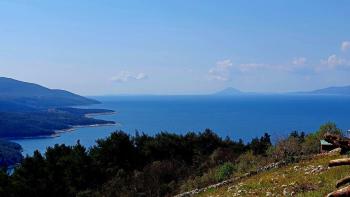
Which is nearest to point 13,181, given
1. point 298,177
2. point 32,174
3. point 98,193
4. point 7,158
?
point 32,174

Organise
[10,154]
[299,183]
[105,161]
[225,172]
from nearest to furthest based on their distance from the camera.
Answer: [299,183] → [225,172] → [105,161] → [10,154]

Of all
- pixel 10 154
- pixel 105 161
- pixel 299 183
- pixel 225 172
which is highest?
pixel 299 183

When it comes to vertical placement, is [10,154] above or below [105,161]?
below

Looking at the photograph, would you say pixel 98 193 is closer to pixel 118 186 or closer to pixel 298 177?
pixel 118 186

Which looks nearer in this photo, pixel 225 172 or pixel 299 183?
pixel 299 183

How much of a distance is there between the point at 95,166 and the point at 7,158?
13394 cm

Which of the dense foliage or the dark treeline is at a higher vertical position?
the dark treeline

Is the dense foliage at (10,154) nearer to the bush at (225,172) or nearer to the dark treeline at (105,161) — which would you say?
the dark treeline at (105,161)

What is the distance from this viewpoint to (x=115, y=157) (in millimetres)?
50062

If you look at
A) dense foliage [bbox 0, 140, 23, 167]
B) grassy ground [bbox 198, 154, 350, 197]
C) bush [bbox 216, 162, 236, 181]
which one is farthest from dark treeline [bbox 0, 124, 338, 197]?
dense foliage [bbox 0, 140, 23, 167]

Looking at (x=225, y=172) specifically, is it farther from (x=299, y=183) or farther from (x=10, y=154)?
(x=10, y=154)

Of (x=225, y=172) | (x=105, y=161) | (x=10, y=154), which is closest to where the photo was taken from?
(x=225, y=172)

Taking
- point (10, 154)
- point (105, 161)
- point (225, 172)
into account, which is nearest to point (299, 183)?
point (225, 172)

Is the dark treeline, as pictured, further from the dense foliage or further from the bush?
the dense foliage
